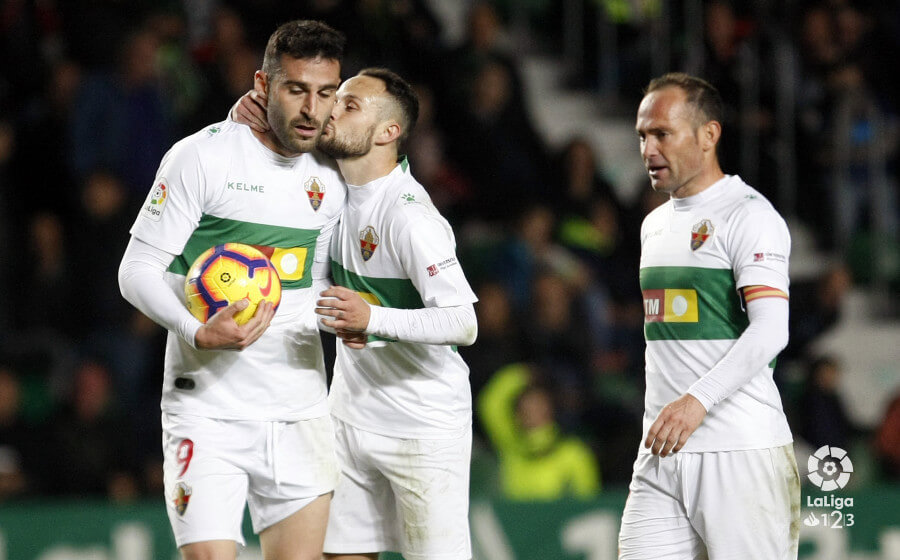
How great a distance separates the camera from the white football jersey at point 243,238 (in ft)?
12.5

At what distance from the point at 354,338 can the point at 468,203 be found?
447cm

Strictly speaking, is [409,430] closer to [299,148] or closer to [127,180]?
[299,148]

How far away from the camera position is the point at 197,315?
3664 millimetres

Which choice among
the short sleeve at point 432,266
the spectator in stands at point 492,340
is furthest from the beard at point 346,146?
the spectator in stands at point 492,340

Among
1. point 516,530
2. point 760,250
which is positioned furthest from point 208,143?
point 516,530

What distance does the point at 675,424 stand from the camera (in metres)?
3.77

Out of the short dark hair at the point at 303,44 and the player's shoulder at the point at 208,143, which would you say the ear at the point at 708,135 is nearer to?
the short dark hair at the point at 303,44

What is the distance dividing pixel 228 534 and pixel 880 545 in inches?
153

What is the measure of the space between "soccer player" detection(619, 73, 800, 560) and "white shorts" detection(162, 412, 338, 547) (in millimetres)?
1132

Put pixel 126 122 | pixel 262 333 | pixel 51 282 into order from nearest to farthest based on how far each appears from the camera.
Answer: pixel 262 333, pixel 51 282, pixel 126 122

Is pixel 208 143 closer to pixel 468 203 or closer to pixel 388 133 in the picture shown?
pixel 388 133

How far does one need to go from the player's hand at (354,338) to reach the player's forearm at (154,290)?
0.48m

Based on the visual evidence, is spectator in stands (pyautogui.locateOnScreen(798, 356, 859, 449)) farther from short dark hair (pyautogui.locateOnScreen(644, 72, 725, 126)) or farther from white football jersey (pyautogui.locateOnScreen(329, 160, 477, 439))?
white football jersey (pyautogui.locateOnScreen(329, 160, 477, 439))

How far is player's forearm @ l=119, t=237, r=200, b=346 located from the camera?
364 cm
